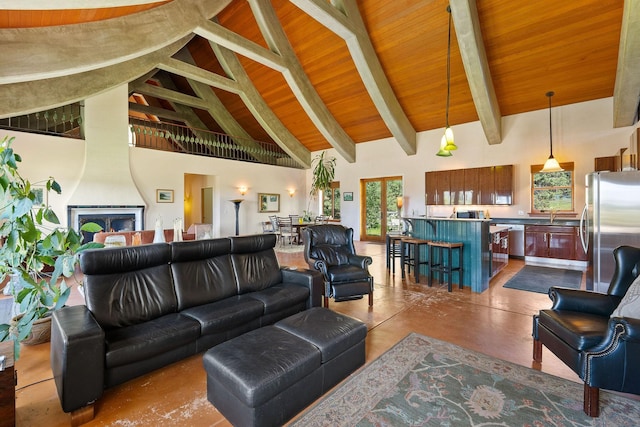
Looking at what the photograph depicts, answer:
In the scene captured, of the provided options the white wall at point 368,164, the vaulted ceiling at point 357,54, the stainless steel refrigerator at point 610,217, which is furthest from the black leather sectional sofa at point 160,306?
the white wall at point 368,164

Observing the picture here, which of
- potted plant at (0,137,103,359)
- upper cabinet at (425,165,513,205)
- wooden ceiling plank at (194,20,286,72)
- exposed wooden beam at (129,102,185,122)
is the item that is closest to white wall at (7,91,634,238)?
upper cabinet at (425,165,513,205)

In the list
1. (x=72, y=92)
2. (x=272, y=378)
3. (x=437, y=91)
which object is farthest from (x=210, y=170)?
(x=272, y=378)

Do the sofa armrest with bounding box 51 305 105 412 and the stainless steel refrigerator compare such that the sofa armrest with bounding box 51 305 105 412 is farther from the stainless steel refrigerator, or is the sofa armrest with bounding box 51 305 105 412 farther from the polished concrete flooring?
the stainless steel refrigerator

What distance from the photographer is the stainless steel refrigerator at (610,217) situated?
3609 mm

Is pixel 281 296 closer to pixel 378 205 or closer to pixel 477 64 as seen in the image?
pixel 477 64

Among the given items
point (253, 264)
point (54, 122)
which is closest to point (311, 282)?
point (253, 264)

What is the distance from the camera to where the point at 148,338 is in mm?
2072

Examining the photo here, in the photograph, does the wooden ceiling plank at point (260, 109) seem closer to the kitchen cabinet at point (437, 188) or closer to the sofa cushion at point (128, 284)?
the kitchen cabinet at point (437, 188)

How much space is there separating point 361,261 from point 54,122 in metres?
7.64

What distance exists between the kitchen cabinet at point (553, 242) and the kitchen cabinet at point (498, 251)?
0.70 meters

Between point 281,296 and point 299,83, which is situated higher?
point 299,83

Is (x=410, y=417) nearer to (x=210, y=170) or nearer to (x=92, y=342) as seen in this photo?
(x=92, y=342)

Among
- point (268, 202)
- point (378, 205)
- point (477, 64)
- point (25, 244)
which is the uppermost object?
point (477, 64)

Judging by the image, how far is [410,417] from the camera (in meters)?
1.80
